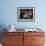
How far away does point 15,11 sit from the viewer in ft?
14.4

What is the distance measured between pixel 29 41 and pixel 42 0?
1.44m

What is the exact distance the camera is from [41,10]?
4.40 meters

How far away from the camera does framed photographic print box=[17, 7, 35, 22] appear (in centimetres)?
438

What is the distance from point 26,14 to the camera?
4.43m

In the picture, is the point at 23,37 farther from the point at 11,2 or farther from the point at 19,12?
the point at 11,2

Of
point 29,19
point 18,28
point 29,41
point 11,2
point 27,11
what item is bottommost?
point 29,41

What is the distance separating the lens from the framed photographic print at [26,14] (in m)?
4.38

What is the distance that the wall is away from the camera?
14.3 ft

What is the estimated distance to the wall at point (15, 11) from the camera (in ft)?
14.3

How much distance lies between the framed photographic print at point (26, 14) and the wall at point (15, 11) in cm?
10

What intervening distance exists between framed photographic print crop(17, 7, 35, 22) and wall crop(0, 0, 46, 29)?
10cm

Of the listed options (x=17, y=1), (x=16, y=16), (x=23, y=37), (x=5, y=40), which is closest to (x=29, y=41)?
(x=23, y=37)

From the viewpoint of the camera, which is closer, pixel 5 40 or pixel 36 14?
pixel 5 40

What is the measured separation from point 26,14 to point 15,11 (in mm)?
379
